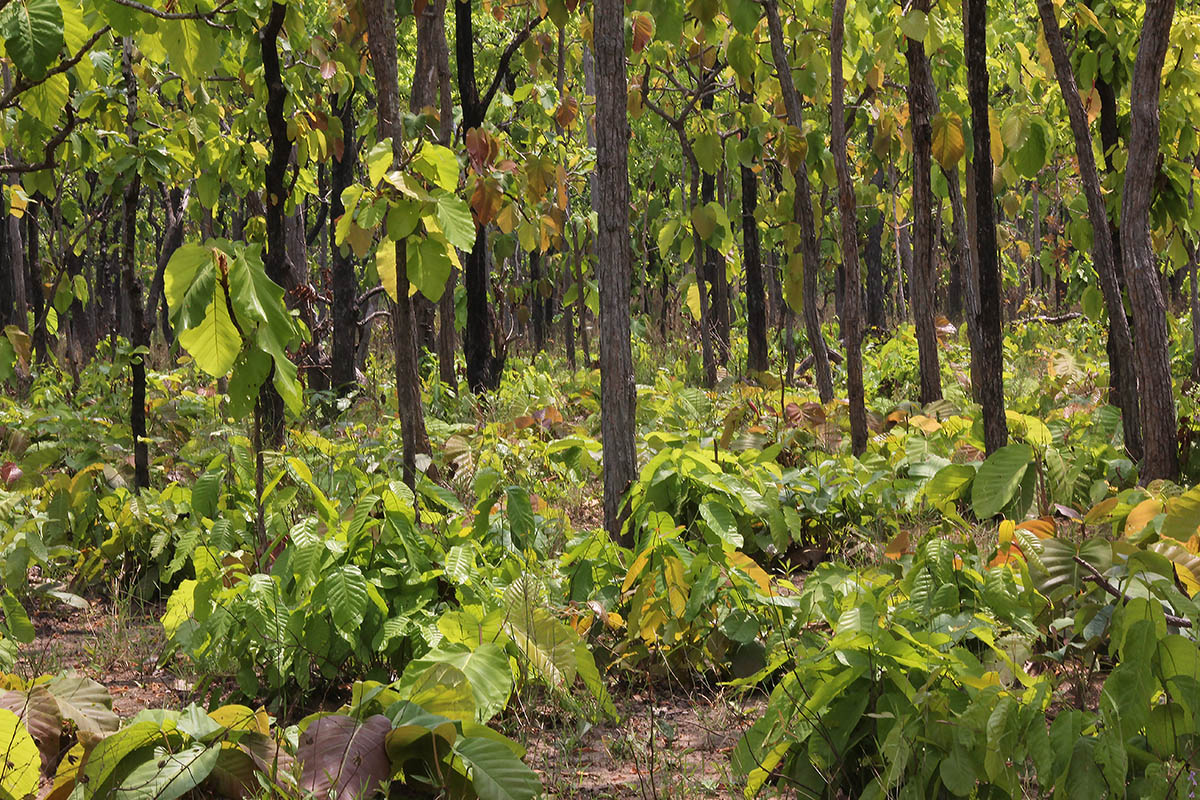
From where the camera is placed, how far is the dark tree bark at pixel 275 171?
5184 mm

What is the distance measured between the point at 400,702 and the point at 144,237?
25.7 metres

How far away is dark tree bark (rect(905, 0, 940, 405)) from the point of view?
5.31m

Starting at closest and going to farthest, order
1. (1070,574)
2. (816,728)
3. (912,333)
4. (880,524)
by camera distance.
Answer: (816,728) < (1070,574) < (880,524) < (912,333)

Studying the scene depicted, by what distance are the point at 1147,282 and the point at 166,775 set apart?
346 cm

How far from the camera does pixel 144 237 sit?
2505 centimetres

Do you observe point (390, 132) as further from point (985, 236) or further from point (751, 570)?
point (985, 236)

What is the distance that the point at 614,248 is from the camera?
358 cm

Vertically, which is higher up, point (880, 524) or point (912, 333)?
point (912, 333)

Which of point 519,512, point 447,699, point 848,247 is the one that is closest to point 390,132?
point 519,512

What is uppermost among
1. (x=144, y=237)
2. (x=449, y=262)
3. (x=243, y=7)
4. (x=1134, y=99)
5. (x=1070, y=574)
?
(x=144, y=237)

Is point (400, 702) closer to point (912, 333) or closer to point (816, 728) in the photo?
point (816, 728)

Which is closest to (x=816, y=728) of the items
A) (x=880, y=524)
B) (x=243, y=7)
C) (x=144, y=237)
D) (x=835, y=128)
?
(x=880, y=524)

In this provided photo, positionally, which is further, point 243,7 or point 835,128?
point 835,128

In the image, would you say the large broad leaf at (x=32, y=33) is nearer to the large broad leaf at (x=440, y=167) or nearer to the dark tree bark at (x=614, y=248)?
the large broad leaf at (x=440, y=167)
